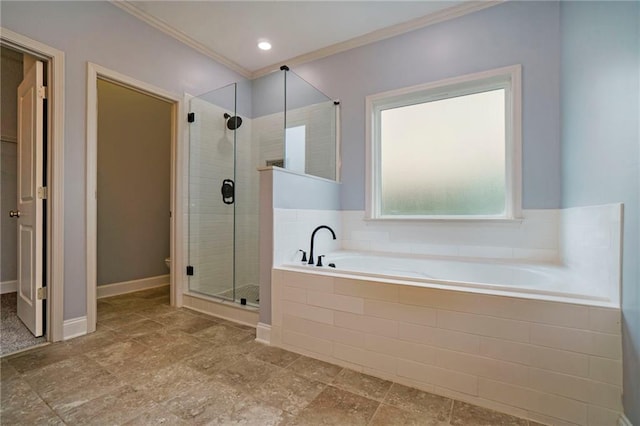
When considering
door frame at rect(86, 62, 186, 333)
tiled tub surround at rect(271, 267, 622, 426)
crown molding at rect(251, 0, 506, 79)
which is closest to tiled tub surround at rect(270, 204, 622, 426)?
tiled tub surround at rect(271, 267, 622, 426)

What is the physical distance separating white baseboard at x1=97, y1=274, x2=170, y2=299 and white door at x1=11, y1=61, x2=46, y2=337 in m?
0.88

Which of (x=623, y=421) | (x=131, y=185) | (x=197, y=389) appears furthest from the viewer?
(x=131, y=185)

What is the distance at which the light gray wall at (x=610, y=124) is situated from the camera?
1.09 metres

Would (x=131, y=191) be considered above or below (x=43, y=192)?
above

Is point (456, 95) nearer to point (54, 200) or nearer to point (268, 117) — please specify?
point (268, 117)

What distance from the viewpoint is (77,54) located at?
6.97 feet

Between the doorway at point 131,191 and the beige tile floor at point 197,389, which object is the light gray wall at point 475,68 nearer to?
the beige tile floor at point 197,389

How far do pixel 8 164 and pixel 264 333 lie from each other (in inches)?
143

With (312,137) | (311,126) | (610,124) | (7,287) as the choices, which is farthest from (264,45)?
(7,287)

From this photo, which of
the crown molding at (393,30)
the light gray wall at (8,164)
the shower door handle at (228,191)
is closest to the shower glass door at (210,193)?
the shower door handle at (228,191)

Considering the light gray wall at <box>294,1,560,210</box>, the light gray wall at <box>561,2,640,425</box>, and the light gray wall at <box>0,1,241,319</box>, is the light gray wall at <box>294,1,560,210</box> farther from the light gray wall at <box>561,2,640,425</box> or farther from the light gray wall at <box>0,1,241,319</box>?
the light gray wall at <box>0,1,241,319</box>

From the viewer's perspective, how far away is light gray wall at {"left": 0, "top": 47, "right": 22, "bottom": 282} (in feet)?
10.5

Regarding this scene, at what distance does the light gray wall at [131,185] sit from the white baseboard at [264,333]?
7.27ft

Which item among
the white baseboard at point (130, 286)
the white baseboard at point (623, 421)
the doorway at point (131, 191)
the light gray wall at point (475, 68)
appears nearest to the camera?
the white baseboard at point (623, 421)
